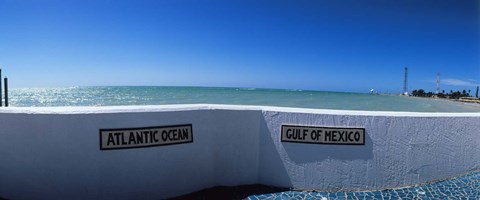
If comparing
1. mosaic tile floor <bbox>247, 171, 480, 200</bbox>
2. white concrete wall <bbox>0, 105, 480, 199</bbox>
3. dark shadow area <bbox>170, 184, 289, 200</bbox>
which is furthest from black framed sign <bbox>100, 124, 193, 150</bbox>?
mosaic tile floor <bbox>247, 171, 480, 200</bbox>

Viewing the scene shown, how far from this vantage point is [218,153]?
3658mm

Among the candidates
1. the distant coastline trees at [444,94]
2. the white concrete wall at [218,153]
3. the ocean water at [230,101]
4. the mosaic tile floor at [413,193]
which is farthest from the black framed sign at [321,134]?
the distant coastline trees at [444,94]

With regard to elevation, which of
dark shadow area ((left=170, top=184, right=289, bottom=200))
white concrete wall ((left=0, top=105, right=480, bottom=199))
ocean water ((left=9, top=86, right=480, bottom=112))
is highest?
white concrete wall ((left=0, top=105, right=480, bottom=199))

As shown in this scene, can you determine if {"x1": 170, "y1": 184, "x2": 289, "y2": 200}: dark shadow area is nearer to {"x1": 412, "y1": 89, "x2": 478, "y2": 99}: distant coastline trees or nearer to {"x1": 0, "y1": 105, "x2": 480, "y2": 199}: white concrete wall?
{"x1": 0, "y1": 105, "x2": 480, "y2": 199}: white concrete wall

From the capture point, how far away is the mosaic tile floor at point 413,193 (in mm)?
3521

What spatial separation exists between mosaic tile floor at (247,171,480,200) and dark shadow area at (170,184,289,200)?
0.11 metres

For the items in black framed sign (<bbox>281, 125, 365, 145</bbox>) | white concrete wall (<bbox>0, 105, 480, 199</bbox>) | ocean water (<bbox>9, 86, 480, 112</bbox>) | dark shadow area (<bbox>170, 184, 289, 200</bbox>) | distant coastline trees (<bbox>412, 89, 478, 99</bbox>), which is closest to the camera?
white concrete wall (<bbox>0, 105, 480, 199</bbox>)

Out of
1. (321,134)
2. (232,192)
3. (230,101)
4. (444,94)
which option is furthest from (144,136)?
(444,94)

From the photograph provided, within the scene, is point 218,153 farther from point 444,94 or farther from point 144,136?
point 444,94

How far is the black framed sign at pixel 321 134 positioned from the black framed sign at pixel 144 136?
1253mm

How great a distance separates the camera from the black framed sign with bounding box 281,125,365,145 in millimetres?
3621

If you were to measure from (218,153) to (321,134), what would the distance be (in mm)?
1345

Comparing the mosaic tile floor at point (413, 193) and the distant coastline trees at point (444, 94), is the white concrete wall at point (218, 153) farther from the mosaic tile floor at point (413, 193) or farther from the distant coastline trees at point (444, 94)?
the distant coastline trees at point (444, 94)

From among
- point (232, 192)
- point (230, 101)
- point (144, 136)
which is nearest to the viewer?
point (144, 136)
